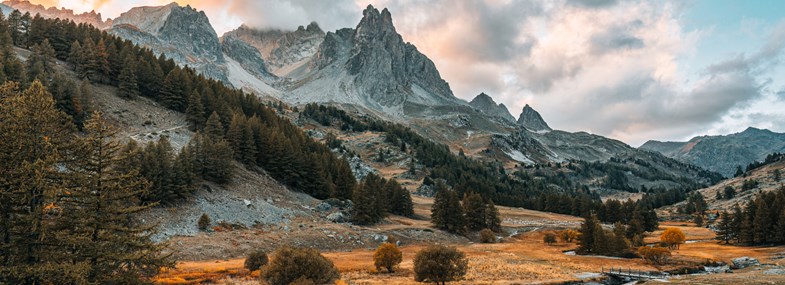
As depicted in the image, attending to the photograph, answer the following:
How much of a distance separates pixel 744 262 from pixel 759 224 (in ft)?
90.2

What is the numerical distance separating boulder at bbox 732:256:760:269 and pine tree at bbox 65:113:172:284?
73264 millimetres

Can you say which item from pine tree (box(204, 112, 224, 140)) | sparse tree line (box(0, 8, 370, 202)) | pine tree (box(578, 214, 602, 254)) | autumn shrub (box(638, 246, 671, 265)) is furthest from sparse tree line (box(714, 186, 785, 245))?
pine tree (box(204, 112, 224, 140))

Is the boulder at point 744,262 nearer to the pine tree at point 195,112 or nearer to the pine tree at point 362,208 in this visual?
the pine tree at point 362,208

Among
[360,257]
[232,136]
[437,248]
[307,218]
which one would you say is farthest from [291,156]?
[437,248]

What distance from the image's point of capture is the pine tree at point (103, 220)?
20578 millimetres

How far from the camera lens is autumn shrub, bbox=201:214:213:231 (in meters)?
63.7

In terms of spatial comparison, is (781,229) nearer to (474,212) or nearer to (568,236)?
(568,236)

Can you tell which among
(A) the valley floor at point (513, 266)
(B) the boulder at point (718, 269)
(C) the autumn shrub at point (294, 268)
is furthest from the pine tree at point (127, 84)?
(B) the boulder at point (718, 269)

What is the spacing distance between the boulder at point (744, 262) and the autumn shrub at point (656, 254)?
8483 mm

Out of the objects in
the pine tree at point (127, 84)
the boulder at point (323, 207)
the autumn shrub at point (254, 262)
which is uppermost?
the pine tree at point (127, 84)

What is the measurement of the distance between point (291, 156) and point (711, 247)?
88716 millimetres

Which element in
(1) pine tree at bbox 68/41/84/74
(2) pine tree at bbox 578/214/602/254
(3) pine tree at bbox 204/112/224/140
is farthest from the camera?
(1) pine tree at bbox 68/41/84/74

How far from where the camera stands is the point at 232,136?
9838 cm

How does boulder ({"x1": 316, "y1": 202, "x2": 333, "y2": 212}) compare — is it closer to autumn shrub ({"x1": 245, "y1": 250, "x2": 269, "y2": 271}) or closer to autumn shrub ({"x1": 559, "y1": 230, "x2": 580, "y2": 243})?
autumn shrub ({"x1": 245, "y1": 250, "x2": 269, "y2": 271})
